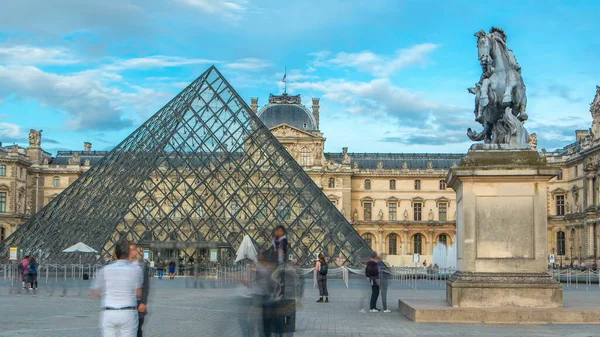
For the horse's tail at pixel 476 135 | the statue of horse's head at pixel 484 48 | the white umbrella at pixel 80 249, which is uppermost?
the statue of horse's head at pixel 484 48

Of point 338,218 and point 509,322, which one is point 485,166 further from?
point 338,218

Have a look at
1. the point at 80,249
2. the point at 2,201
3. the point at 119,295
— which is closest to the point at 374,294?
the point at 119,295

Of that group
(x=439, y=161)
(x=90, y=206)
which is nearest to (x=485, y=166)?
(x=90, y=206)

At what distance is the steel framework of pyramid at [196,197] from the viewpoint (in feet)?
123

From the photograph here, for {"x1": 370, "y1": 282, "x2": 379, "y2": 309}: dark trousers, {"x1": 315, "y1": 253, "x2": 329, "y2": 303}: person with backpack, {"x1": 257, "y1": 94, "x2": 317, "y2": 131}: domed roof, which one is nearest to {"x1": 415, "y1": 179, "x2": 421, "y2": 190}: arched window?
{"x1": 257, "y1": 94, "x2": 317, "y2": 131}: domed roof

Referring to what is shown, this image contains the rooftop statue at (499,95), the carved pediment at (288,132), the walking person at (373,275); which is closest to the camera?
the rooftop statue at (499,95)

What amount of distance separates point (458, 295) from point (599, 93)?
58.4 meters

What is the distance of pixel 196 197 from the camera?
1532 inches

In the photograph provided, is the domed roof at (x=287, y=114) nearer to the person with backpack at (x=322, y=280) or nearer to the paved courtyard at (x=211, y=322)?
the person with backpack at (x=322, y=280)

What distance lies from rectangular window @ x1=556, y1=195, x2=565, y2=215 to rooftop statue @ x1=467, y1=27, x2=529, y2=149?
227ft

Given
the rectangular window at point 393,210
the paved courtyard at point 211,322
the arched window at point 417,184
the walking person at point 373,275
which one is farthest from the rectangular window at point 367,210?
the walking person at point 373,275

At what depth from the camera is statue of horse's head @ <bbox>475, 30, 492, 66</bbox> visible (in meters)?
13.9

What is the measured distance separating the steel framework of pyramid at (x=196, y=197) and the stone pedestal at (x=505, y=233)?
23000mm

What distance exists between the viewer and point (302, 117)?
83.0 metres
